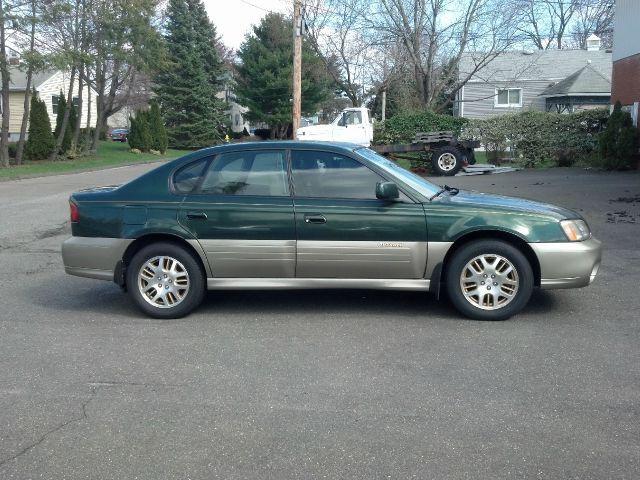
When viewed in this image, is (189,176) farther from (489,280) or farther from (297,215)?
(489,280)

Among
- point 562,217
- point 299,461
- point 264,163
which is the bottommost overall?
point 299,461

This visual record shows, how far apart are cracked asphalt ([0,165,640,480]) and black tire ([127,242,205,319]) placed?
19 cm

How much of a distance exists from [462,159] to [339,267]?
57.8 feet

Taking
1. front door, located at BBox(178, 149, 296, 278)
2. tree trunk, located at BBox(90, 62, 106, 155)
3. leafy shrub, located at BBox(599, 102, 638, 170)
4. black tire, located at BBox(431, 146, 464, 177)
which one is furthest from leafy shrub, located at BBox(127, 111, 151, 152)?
front door, located at BBox(178, 149, 296, 278)

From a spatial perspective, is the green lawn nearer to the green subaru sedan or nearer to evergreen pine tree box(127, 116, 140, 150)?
evergreen pine tree box(127, 116, 140, 150)

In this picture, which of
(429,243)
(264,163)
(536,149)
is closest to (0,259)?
(264,163)

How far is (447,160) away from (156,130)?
2578 centimetres

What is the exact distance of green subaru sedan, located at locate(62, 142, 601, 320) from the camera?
620 cm

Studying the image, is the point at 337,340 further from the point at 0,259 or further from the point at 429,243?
the point at 0,259

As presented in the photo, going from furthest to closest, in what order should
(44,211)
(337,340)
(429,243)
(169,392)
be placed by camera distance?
1. (44,211)
2. (429,243)
3. (337,340)
4. (169,392)

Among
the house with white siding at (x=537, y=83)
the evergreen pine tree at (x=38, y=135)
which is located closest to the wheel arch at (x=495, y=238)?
the evergreen pine tree at (x=38, y=135)

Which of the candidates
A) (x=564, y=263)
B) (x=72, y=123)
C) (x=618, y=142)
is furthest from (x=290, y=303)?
(x=72, y=123)

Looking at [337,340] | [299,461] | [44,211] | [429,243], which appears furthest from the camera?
[44,211]

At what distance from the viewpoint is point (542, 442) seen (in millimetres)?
3898
